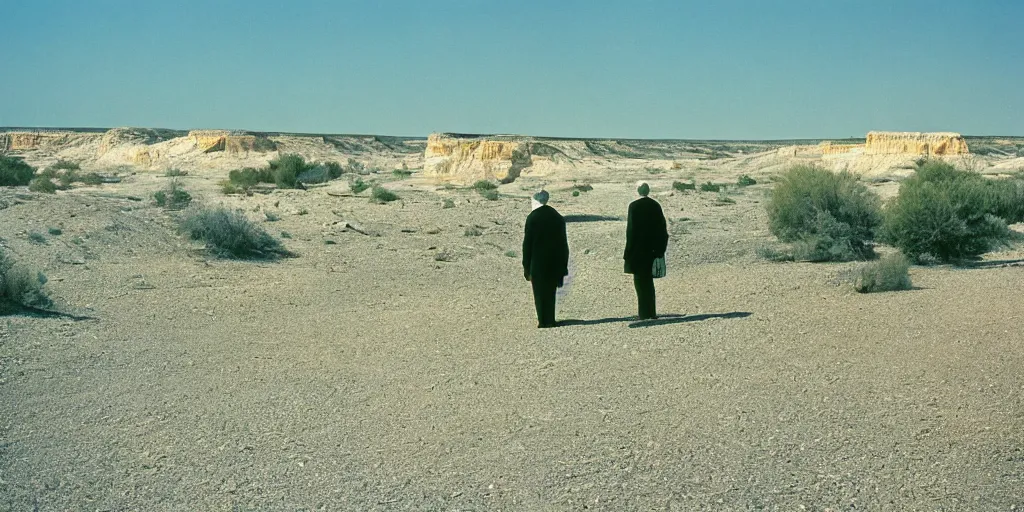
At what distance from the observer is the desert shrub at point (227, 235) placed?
773 inches

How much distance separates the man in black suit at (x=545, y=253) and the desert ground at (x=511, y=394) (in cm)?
53

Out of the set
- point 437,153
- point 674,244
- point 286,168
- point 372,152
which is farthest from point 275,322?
point 372,152

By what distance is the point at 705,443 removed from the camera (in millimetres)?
6828

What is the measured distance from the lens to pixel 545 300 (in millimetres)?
11328

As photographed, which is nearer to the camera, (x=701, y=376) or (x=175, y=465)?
(x=175, y=465)

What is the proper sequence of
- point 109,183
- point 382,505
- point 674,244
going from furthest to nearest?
1. point 109,183
2. point 674,244
3. point 382,505

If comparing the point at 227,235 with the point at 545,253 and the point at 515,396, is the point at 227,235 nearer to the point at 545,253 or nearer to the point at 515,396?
the point at 545,253

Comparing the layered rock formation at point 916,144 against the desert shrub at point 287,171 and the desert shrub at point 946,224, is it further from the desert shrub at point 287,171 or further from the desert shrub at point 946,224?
the desert shrub at point 946,224

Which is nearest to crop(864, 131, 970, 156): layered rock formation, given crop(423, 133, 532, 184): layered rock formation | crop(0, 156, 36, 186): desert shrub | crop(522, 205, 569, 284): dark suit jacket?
crop(423, 133, 532, 184): layered rock formation

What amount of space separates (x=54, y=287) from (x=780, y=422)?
11.5 meters

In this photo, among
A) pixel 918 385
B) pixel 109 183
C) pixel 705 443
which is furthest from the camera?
pixel 109 183

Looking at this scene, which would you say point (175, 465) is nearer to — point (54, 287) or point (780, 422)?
point (780, 422)

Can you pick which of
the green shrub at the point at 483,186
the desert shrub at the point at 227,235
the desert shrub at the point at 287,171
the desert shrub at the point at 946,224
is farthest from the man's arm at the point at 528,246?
the desert shrub at the point at 287,171

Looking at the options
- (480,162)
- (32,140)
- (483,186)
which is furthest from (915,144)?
(32,140)
